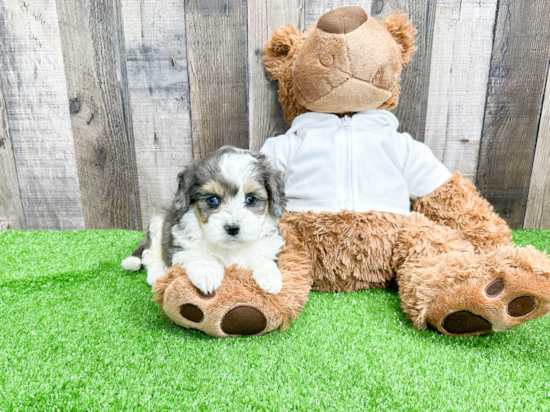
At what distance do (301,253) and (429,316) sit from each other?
727 millimetres

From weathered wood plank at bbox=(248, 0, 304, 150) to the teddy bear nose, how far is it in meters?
0.67

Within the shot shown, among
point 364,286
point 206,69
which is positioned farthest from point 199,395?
point 206,69

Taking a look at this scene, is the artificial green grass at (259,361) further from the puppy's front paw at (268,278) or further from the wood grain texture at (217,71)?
the wood grain texture at (217,71)

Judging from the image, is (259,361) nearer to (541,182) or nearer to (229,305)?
(229,305)

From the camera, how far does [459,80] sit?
8.57 feet

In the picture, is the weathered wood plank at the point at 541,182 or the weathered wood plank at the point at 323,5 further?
the weathered wood plank at the point at 541,182

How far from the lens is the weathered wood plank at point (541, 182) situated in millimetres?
2676

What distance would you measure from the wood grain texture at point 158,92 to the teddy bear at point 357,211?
72 cm

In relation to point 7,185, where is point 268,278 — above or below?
below

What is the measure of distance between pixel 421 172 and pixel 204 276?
1.45 meters

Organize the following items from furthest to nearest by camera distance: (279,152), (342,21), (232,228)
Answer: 1. (279,152)
2. (342,21)
3. (232,228)

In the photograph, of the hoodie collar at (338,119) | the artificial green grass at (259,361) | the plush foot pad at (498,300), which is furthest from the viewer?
the hoodie collar at (338,119)

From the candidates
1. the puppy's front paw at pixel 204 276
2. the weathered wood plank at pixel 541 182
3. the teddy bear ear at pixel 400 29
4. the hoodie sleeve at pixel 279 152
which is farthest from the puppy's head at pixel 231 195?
the weathered wood plank at pixel 541 182

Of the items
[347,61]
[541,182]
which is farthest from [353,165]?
[541,182]
